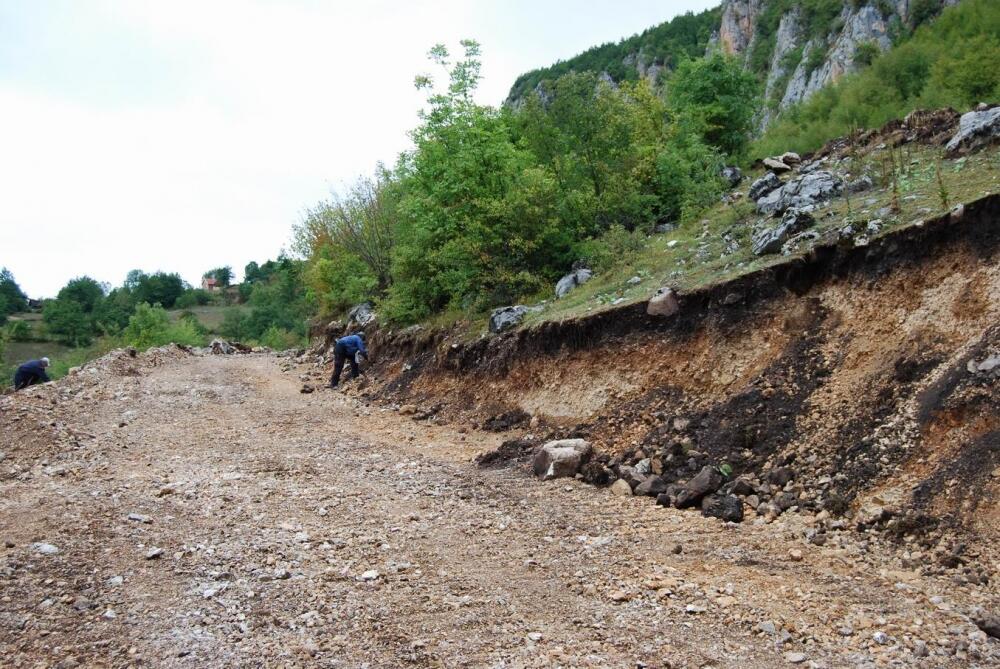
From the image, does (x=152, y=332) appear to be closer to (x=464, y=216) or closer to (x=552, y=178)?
(x=464, y=216)

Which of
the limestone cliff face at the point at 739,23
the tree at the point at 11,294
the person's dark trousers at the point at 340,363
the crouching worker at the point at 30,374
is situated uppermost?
the limestone cliff face at the point at 739,23

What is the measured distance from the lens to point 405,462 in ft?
28.1

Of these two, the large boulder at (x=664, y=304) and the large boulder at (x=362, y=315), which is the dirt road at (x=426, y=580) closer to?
the large boulder at (x=664, y=304)

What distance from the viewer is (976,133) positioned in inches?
363

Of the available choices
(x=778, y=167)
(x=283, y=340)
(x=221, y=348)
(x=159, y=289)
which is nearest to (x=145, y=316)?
(x=283, y=340)

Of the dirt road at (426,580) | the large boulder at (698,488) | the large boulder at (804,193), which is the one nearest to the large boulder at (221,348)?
the dirt road at (426,580)

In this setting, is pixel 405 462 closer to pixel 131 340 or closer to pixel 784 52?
pixel 131 340

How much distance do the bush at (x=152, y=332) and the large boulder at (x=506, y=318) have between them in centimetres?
3910

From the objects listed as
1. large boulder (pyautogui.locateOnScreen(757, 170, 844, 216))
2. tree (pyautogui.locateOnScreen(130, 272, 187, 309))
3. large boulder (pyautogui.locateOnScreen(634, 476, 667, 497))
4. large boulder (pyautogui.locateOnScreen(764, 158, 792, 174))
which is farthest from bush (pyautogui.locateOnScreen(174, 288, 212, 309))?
large boulder (pyautogui.locateOnScreen(634, 476, 667, 497))

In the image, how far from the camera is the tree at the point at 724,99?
19.5m

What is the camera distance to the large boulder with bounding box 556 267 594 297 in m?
11.9

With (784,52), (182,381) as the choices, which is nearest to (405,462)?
(182,381)

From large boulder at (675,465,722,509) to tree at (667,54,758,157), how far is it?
1565 centimetres

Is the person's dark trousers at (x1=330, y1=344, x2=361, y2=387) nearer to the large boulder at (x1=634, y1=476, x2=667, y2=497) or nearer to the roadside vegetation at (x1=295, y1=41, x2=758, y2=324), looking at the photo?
the roadside vegetation at (x1=295, y1=41, x2=758, y2=324)
